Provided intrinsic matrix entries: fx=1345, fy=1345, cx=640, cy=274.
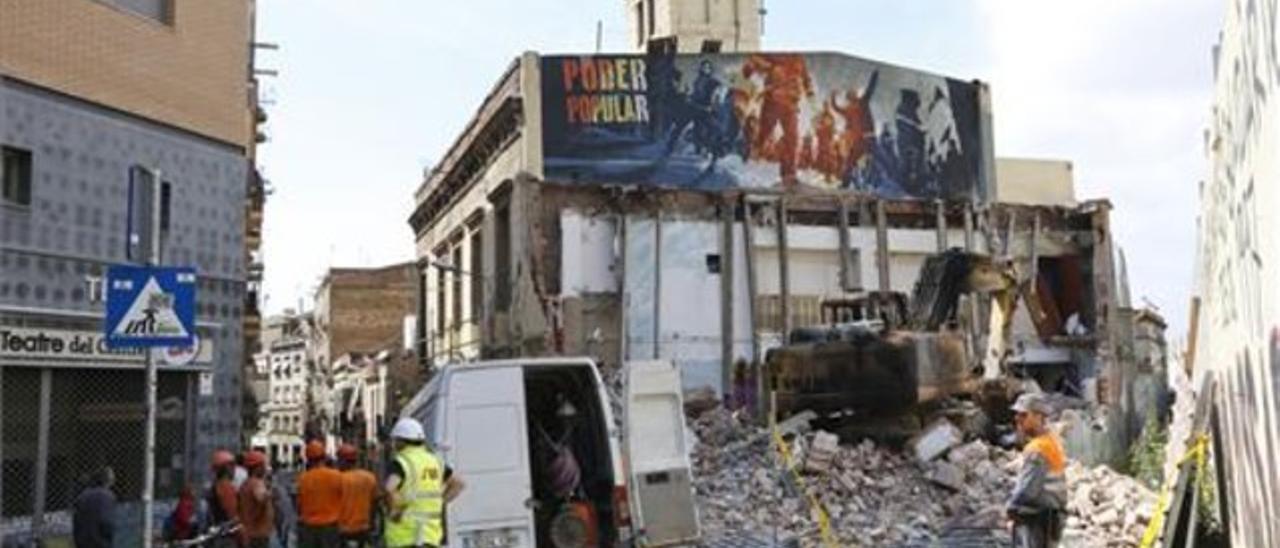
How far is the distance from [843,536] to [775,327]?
51.0 ft

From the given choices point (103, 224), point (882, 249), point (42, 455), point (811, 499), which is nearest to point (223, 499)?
point (42, 455)

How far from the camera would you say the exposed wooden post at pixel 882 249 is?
32.7 metres

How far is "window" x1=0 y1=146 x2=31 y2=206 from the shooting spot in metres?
12.7

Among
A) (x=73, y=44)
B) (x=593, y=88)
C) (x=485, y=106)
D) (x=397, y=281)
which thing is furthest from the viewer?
(x=397, y=281)

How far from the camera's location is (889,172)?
36.4 meters

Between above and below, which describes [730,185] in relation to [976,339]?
above

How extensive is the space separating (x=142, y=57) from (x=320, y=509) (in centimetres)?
630

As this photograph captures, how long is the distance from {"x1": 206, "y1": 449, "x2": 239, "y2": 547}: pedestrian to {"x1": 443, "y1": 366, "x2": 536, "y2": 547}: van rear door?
8.01 feet

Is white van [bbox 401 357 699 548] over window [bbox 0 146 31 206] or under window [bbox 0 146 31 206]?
under

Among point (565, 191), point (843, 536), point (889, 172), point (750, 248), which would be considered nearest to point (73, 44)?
point (843, 536)

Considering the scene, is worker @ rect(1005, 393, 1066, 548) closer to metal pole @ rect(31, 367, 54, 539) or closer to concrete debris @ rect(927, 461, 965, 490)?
concrete debris @ rect(927, 461, 965, 490)

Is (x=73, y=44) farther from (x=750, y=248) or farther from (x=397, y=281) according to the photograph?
(x=397, y=281)

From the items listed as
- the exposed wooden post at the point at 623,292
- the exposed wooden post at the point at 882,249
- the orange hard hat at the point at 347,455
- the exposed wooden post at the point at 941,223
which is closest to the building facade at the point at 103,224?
the orange hard hat at the point at 347,455

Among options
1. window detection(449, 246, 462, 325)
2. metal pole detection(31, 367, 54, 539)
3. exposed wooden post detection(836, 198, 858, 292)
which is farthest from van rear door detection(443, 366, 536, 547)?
window detection(449, 246, 462, 325)
